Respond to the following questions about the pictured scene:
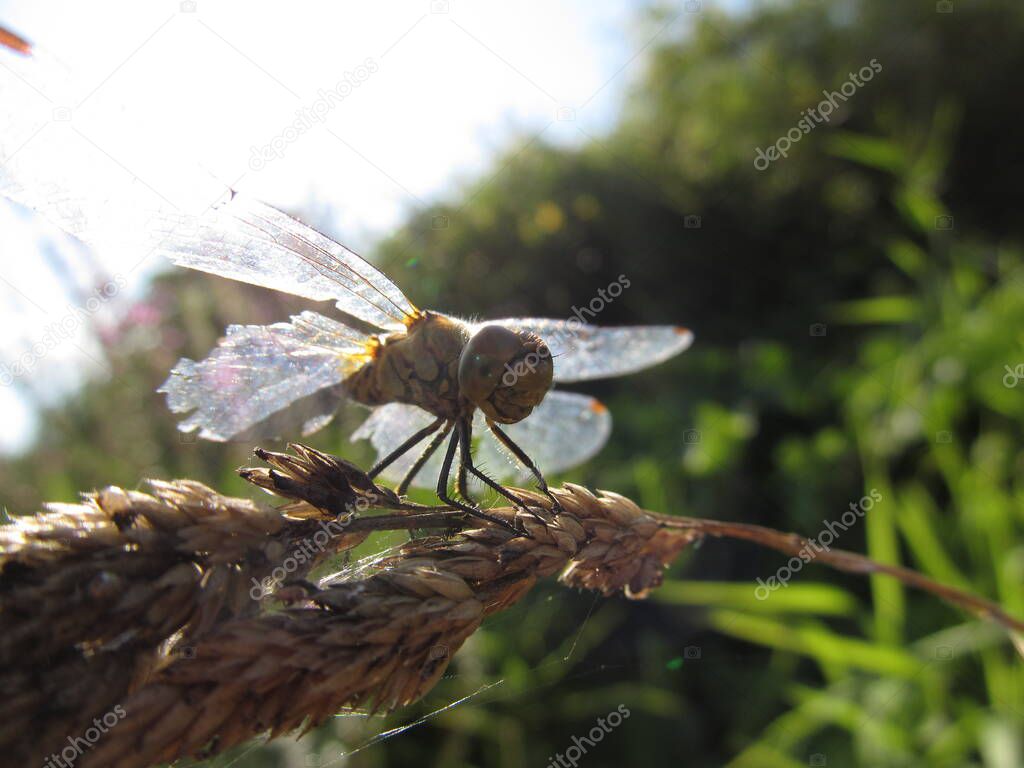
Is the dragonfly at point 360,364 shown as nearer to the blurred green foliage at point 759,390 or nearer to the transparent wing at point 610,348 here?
the transparent wing at point 610,348

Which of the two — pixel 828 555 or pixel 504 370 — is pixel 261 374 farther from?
pixel 828 555

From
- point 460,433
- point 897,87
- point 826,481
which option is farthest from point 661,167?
point 460,433

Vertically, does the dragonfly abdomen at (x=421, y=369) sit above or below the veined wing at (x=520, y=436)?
above

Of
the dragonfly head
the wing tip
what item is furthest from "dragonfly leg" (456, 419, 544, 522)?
the wing tip

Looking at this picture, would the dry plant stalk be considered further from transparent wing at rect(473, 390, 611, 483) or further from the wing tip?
transparent wing at rect(473, 390, 611, 483)

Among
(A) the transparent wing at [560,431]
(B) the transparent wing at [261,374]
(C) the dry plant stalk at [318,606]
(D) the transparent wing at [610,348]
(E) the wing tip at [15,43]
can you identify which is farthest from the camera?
(A) the transparent wing at [560,431]

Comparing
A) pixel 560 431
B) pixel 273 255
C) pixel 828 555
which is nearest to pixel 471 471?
pixel 273 255

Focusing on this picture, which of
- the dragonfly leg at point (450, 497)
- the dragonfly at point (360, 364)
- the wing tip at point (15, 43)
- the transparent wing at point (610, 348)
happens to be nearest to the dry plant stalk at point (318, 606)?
the dragonfly leg at point (450, 497)
